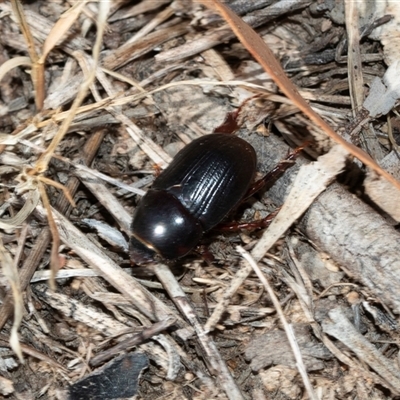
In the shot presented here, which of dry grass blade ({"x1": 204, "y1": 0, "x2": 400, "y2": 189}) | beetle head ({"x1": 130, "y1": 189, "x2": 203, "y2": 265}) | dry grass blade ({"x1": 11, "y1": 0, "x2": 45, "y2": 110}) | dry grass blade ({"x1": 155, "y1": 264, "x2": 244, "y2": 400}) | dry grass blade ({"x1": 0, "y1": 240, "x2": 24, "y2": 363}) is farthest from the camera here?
beetle head ({"x1": 130, "y1": 189, "x2": 203, "y2": 265})

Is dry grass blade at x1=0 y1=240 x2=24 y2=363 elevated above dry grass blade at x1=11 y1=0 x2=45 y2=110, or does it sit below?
below

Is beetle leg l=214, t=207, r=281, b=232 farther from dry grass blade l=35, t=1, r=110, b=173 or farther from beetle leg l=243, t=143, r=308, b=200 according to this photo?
dry grass blade l=35, t=1, r=110, b=173

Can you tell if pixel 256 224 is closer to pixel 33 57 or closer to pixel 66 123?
pixel 66 123

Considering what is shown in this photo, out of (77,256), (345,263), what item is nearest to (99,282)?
(77,256)

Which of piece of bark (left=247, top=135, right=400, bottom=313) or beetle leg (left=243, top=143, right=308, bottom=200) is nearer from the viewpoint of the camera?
piece of bark (left=247, top=135, right=400, bottom=313)

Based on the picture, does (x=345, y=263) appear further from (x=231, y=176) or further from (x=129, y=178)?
(x=129, y=178)

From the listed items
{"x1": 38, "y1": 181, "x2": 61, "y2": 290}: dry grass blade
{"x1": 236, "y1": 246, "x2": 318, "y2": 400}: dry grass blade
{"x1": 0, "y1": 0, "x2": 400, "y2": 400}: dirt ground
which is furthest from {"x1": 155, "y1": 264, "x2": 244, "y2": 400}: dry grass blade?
{"x1": 38, "y1": 181, "x2": 61, "y2": 290}: dry grass blade

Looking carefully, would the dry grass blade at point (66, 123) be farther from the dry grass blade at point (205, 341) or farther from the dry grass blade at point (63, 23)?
the dry grass blade at point (205, 341)
